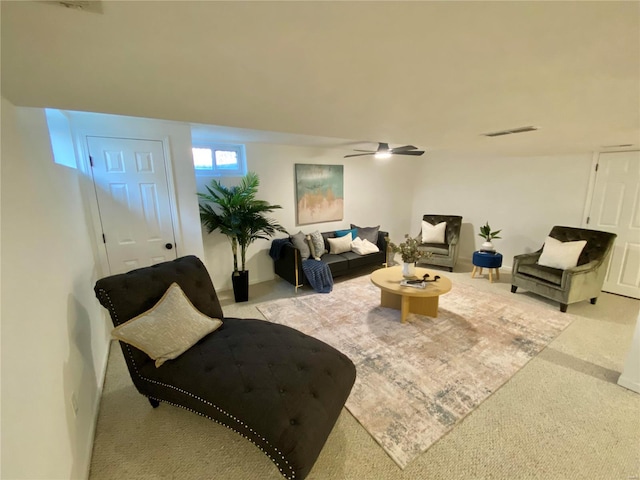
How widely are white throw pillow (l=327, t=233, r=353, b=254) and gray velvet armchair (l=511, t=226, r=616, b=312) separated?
241cm

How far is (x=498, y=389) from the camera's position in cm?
206

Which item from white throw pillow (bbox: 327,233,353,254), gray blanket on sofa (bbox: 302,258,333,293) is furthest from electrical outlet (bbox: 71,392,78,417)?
white throw pillow (bbox: 327,233,353,254)

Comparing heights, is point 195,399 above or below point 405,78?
below

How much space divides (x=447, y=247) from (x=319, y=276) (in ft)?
8.22

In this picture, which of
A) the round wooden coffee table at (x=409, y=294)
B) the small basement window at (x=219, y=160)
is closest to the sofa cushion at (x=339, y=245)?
the round wooden coffee table at (x=409, y=294)

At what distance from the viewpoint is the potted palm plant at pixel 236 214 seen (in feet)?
11.1

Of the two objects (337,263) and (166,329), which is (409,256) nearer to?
(337,263)

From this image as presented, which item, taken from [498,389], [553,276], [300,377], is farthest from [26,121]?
[553,276]

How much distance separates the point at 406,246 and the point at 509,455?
2046 mm

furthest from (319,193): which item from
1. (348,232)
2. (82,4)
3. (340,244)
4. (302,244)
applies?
(82,4)

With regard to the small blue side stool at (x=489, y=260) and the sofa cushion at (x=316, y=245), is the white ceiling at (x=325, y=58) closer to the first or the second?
the sofa cushion at (x=316, y=245)

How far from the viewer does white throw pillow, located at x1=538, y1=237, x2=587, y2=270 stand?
132 inches

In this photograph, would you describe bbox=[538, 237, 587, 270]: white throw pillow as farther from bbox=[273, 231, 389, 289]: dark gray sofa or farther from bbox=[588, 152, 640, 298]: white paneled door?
bbox=[273, 231, 389, 289]: dark gray sofa

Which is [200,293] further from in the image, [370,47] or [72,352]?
[370,47]
